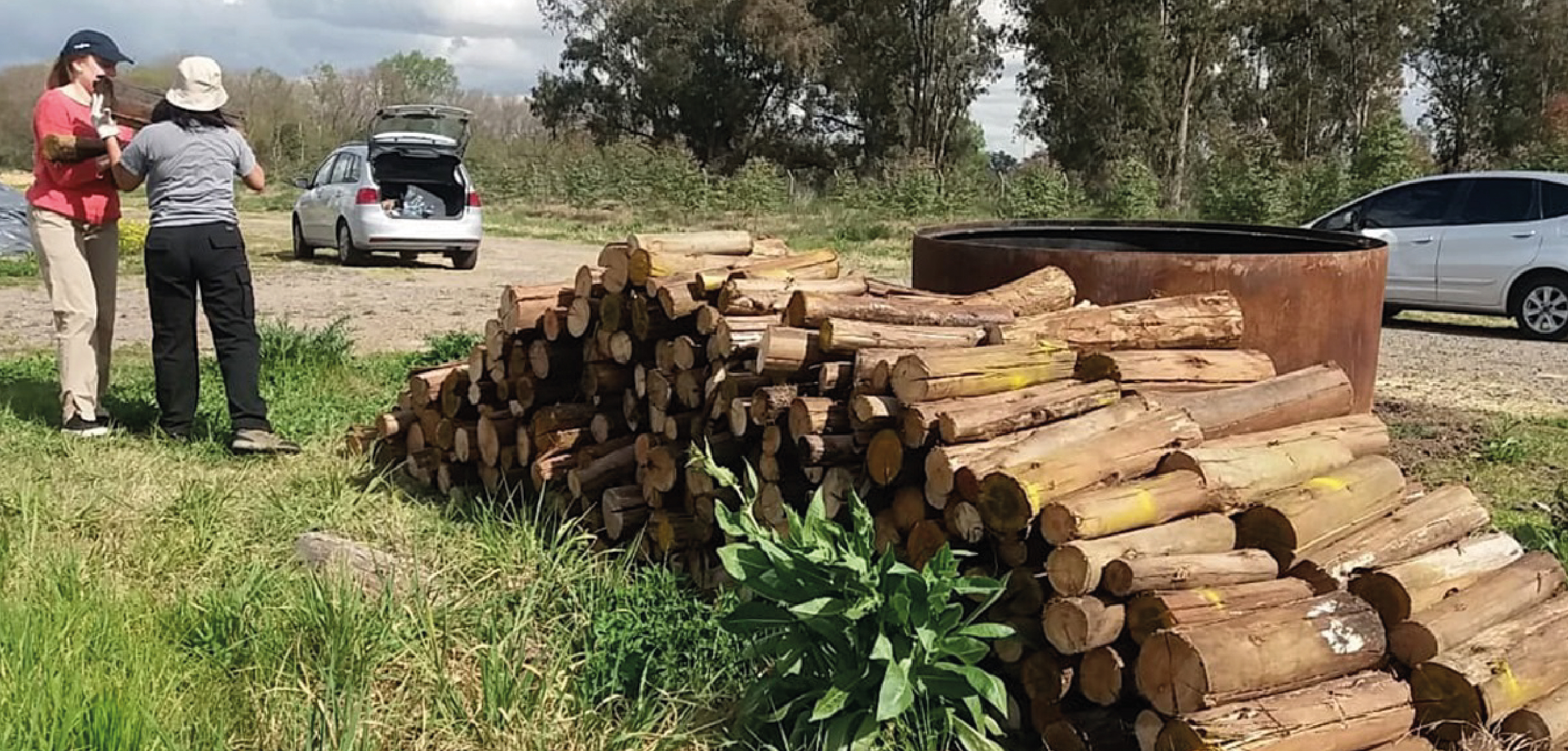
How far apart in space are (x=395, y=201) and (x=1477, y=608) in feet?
50.4

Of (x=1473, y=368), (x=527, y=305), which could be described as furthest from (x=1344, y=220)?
(x=527, y=305)

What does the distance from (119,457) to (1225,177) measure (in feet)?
67.8

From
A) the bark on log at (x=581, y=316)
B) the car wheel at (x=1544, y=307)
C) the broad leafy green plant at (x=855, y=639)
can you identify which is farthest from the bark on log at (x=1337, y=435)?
the car wheel at (x=1544, y=307)

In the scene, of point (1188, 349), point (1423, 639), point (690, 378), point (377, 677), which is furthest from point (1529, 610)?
point (377, 677)

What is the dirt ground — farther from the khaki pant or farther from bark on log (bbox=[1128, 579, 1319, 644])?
bark on log (bbox=[1128, 579, 1319, 644])

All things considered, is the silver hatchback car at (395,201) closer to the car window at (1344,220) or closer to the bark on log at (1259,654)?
the car window at (1344,220)

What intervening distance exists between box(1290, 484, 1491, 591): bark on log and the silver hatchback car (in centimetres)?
1438

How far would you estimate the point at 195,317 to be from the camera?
6320 mm

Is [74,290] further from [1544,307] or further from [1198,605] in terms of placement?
[1544,307]

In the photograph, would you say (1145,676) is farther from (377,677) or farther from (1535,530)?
(1535,530)

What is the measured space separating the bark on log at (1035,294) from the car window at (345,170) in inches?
538

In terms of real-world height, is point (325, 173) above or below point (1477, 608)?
above

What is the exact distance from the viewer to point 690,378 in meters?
4.55

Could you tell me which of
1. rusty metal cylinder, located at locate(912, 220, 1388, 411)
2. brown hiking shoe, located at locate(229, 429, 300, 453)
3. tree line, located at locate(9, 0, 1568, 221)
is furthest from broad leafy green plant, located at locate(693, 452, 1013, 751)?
tree line, located at locate(9, 0, 1568, 221)
